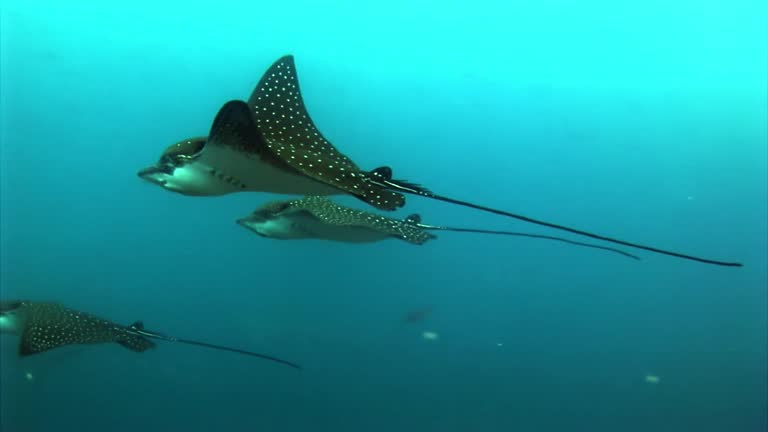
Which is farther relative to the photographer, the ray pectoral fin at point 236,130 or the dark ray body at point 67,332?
the dark ray body at point 67,332

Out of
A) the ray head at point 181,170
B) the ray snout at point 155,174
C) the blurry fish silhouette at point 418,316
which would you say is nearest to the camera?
the ray head at point 181,170

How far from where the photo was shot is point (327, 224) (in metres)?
2.98

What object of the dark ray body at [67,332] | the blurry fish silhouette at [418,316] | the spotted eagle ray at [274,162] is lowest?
the dark ray body at [67,332]

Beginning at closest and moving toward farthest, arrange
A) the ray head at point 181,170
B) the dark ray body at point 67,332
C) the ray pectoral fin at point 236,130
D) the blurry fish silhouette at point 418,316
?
the ray pectoral fin at point 236,130
the ray head at point 181,170
the dark ray body at point 67,332
the blurry fish silhouette at point 418,316

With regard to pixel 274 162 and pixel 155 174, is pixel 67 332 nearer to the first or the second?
pixel 155 174

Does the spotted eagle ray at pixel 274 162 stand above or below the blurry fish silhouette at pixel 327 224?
above

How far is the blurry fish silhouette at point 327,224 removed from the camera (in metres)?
2.99

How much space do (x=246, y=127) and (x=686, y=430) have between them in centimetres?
416

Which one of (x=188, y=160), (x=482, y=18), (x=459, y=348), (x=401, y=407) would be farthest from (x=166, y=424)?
(x=482, y=18)

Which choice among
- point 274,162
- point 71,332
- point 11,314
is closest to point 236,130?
point 274,162

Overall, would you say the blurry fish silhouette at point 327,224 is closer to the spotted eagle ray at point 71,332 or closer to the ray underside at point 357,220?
the ray underside at point 357,220

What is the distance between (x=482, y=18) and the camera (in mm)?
4164

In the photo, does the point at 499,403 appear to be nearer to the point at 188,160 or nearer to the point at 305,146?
the point at 305,146

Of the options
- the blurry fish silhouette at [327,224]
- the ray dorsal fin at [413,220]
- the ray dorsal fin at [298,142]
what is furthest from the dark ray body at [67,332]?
the ray dorsal fin at [413,220]
